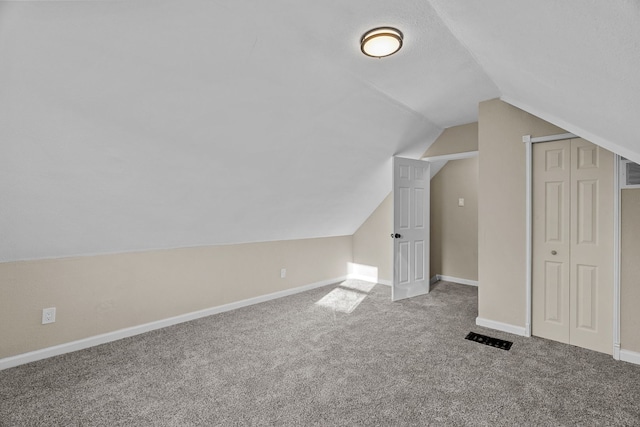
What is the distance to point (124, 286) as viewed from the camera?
9.95 ft

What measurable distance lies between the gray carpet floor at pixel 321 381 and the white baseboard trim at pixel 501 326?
9 cm

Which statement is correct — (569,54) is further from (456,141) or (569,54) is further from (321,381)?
(456,141)

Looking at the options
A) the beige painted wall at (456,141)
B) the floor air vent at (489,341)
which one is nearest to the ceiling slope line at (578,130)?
the beige painted wall at (456,141)

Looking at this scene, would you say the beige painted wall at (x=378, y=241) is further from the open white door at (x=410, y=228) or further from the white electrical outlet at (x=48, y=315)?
the white electrical outlet at (x=48, y=315)

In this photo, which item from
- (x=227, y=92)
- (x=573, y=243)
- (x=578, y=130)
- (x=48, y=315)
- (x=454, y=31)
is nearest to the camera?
(x=454, y=31)

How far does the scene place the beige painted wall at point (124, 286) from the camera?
252 centimetres

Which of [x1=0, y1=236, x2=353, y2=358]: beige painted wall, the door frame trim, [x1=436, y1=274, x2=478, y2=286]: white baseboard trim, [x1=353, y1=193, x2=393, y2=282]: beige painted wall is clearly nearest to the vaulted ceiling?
[x1=0, y1=236, x2=353, y2=358]: beige painted wall

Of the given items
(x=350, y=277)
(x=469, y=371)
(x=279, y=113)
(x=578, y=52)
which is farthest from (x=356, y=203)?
(x=578, y=52)

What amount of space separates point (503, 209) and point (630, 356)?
4.97 ft

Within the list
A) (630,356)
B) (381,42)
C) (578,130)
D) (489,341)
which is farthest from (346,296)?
(381,42)

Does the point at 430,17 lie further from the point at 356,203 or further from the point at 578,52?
the point at 356,203

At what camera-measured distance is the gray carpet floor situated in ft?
6.19

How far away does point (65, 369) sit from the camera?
2412mm

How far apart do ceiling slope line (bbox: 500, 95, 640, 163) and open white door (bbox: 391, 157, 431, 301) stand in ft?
4.86
